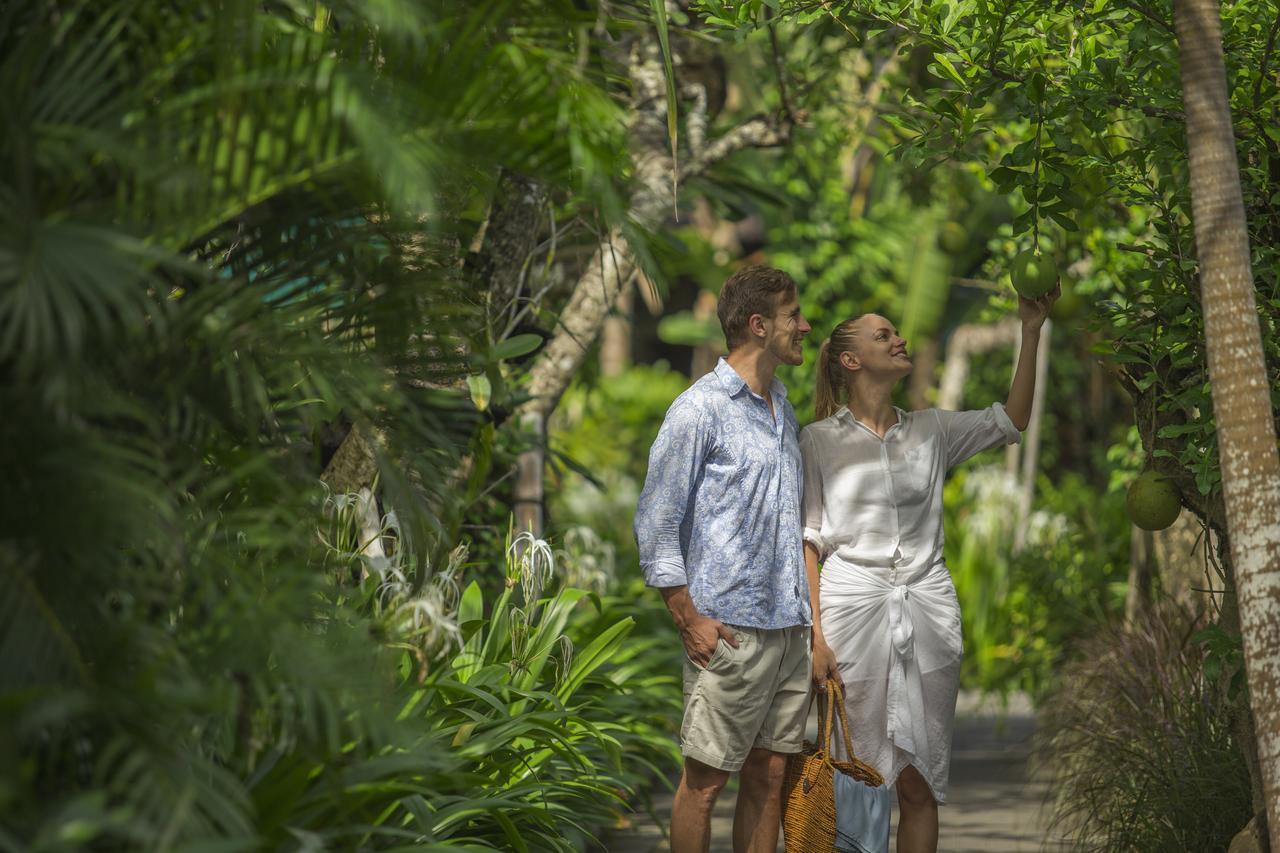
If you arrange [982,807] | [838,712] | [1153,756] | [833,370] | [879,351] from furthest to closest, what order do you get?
[982,807], [1153,756], [833,370], [879,351], [838,712]

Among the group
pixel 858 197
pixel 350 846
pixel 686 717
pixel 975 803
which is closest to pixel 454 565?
pixel 686 717

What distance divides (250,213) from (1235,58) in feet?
9.01

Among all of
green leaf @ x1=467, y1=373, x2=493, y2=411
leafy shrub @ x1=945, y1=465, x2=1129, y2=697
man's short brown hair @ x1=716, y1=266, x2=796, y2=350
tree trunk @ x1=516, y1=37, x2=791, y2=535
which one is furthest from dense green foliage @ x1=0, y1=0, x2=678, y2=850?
leafy shrub @ x1=945, y1=465, x2=1129, y2=697

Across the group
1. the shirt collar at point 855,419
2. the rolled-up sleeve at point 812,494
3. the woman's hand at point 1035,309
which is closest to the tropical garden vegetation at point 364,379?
the woman's hand at point 1035,309

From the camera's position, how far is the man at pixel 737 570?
4.24 m

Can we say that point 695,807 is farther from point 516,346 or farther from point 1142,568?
point 1142,568

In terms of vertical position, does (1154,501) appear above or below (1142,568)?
above

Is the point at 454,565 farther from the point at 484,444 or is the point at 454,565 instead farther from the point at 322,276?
the point at 322,276

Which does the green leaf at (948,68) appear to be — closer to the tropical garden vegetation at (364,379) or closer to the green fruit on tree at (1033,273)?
the tropical garden vegetation at (364,379)

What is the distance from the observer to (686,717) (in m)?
4.28

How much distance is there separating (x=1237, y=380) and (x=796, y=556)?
1408 mm

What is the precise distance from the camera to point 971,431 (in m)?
4.66

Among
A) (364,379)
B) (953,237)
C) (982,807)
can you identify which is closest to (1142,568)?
(982,807)

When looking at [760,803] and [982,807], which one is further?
[982,807]
